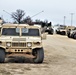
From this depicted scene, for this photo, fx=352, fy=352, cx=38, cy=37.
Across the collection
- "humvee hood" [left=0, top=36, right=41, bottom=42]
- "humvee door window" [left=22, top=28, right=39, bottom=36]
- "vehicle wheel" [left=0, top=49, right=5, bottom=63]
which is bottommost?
"vehicle wheel" [left=0, top=49, right=5, bottom=63]

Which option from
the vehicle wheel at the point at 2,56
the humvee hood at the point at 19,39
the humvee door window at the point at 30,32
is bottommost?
the vehicle wheel at the point at 2,56

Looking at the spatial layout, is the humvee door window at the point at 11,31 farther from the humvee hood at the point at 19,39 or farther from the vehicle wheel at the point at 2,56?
the vehicle wheel at the point at 2,56

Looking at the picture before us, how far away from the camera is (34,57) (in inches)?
664

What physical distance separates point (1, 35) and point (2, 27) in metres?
0.57

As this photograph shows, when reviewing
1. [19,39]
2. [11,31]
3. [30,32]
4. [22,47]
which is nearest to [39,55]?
[22,47]

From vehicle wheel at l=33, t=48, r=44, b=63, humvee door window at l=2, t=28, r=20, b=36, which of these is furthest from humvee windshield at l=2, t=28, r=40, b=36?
vehicle wheel at l=33, t=48, r=44, b=63

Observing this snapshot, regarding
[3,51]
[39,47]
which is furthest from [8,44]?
[39,47]

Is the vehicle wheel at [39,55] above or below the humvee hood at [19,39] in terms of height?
below

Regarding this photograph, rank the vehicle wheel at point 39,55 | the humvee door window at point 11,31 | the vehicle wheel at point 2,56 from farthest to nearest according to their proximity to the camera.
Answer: the humvee door window at point 11,31 → the vehicle wheel at point 39,55 → the vehicle wheel at point 2,56

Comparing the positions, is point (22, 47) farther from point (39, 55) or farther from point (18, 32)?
point (18, 32)

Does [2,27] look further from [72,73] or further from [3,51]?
[72,73]

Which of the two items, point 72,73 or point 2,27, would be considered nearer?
point 72,73

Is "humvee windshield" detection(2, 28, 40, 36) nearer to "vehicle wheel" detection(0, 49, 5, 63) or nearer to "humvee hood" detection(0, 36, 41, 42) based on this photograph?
"humvee hood" detection(0, 36, 41, 42)

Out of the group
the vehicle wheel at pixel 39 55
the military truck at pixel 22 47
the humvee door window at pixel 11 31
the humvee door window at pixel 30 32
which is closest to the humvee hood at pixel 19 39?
the military truck at pixel 22 47
